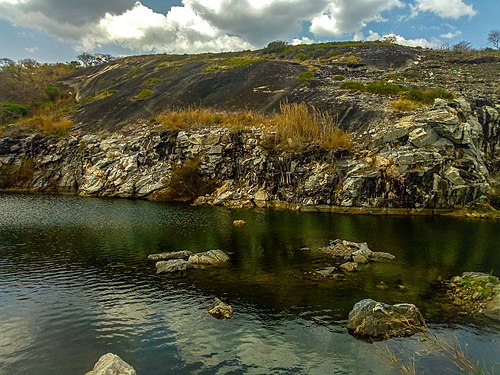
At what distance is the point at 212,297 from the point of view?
26.1 meters

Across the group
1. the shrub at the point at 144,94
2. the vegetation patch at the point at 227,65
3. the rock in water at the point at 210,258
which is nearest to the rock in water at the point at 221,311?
the rock in water at the point at 210,258

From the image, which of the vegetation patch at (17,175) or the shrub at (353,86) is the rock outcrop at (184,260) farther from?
the vegetation patch at (17,175)

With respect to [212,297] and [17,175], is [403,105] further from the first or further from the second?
[17,175]

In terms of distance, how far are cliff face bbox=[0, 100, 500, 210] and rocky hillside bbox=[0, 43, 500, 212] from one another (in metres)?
0.24

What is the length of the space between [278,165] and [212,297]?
5271 cm

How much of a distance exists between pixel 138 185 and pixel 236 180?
73.2 feet

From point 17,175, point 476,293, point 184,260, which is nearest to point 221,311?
point 184,260

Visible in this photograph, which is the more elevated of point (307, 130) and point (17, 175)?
Result: point (307, 130)

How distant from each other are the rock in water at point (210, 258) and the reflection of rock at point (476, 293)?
1864 centimetres

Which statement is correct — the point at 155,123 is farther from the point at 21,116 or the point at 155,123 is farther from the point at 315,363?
the point at 315,363

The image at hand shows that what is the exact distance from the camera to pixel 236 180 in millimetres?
80188

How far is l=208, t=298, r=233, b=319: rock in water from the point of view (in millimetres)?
22734

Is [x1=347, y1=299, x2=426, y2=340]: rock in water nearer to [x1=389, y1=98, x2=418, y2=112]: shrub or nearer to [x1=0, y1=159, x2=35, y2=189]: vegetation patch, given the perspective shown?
[x1=389, y1=98, x2=418, y2=112]: shrub

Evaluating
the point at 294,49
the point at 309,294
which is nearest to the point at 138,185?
the point at 309,294
